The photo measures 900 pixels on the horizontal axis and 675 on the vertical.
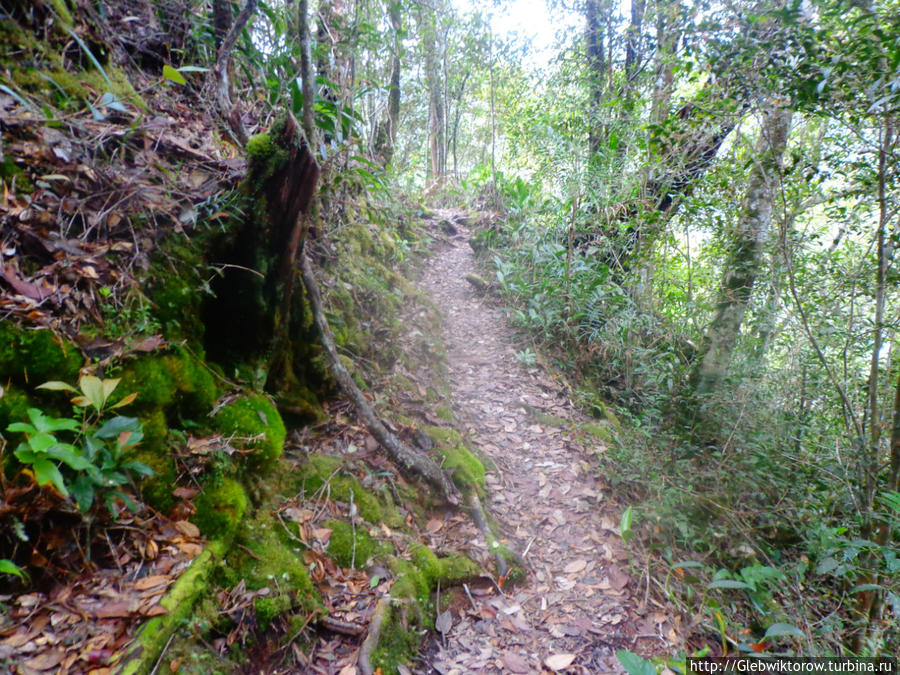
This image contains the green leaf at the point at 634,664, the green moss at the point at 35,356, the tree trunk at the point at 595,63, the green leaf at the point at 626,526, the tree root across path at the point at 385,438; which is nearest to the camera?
the green moss at the point at 35,356

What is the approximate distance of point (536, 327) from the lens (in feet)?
22.7

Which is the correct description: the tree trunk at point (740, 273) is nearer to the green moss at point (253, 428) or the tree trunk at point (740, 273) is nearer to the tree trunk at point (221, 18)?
the green moss at point (253, 428)

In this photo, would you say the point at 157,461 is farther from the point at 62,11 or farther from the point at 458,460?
the point at 62,11

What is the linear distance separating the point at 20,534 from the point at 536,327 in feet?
20.3

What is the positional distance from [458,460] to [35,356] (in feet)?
9.79

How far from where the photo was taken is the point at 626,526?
10.3 feet

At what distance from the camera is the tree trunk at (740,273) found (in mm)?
4254

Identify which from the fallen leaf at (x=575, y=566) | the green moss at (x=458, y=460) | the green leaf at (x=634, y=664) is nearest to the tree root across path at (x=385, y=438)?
the green moss at (x=458, y=460)

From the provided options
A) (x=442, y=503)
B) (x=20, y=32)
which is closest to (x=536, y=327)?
(x=442, y=503)

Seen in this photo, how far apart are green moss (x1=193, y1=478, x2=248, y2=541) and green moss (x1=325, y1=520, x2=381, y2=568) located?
0.62 m

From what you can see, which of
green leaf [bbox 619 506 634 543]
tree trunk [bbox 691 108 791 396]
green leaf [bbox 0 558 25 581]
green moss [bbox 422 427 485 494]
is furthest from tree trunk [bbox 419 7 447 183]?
green leaf [bbox 0 558 25 581]

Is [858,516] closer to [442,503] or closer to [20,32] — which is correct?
[442,503]

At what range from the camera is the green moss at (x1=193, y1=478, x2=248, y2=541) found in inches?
85.5

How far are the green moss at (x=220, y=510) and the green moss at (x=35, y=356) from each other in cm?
84
